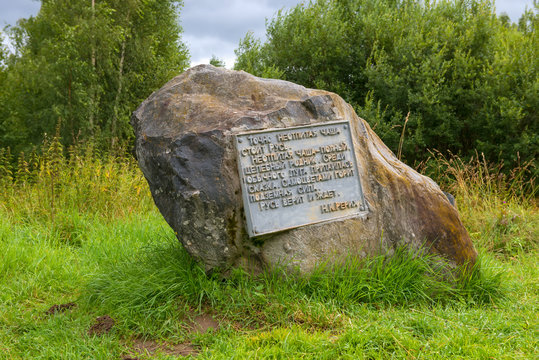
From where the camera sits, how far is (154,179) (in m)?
3.88

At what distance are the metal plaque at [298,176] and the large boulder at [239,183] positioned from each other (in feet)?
0.20

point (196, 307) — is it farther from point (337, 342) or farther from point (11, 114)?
point (11, 114)

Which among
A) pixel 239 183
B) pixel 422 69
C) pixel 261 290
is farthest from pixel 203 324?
pixel 422 69

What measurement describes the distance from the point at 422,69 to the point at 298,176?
6675 millimetres

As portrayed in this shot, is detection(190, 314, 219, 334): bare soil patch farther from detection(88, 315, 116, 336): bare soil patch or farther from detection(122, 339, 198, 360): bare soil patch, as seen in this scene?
detection(88, 315, 116, 336): bare soil patch

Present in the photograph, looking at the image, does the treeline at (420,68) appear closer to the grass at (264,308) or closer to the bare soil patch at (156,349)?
the grass at (264,308)

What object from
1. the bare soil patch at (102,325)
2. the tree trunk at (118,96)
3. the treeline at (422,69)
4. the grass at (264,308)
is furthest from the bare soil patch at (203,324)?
the tree trunk at (118,96)

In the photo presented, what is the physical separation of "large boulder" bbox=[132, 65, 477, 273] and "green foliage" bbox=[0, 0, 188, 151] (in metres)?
9.51

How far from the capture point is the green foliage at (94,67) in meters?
14.6

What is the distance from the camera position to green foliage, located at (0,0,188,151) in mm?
14578

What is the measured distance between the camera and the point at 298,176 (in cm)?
393

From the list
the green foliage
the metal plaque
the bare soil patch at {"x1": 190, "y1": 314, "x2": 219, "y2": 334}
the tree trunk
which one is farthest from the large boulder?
the tree trunk

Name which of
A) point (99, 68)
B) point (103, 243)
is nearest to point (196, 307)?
point (103, 243)

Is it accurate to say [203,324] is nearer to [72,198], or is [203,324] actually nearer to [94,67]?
[72,198]
